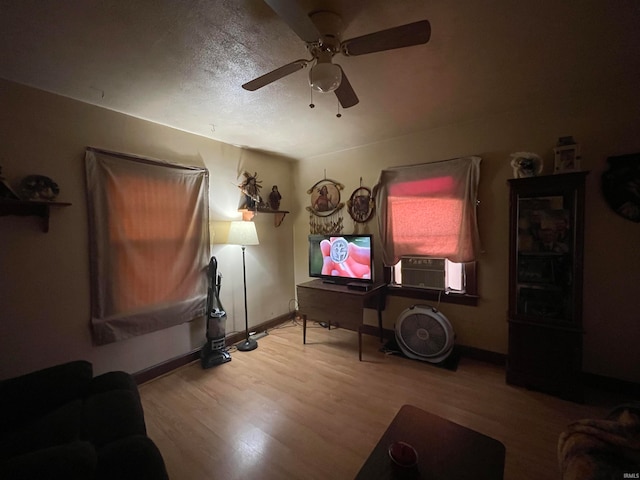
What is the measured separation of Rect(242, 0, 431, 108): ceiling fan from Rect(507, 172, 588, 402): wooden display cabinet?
1.65 metres

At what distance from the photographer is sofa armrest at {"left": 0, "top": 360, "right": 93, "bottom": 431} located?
4.11ft

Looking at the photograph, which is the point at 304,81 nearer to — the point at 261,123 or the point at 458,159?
the point at 261,123

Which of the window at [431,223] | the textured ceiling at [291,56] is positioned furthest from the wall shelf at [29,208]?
the window at [431,223]

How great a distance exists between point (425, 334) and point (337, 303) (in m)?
0.91

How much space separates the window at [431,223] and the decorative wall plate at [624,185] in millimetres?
895

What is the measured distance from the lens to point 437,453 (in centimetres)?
111

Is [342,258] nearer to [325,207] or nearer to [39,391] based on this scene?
[325,207]

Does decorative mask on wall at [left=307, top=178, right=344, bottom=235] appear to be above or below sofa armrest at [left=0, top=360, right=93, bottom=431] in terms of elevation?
above

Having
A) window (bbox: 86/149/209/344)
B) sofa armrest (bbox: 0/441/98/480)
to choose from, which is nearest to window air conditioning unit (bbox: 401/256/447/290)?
window (bbox: 86/149/209/344)

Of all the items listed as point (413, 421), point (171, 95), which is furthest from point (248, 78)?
point (413, 421)

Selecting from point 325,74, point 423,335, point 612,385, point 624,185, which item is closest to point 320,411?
point 423,335

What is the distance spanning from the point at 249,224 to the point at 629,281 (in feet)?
11.2

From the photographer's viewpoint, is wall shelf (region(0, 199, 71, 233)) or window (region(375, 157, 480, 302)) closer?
wall shelf (region(0, 199, 71, 233))

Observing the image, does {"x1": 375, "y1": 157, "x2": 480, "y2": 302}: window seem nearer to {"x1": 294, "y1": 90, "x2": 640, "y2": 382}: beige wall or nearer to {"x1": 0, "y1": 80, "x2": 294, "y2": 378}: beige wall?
{"x1": 294, "y1": 90, "x2": 640, "y2": 382}: beige wall
